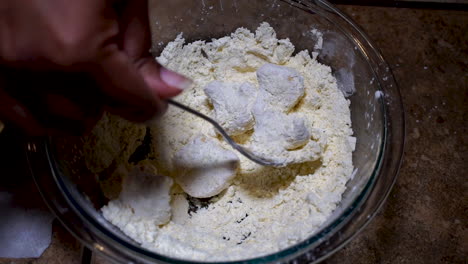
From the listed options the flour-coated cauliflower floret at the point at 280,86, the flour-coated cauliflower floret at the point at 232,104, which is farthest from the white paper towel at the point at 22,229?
the flour-coated cauliflower floret at the point at 280,86

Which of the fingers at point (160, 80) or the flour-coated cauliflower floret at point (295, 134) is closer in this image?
the fingers at point (160, 80)

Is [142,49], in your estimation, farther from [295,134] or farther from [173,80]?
[295,134]

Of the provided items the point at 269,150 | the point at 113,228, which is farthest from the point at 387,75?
the point at 113,228

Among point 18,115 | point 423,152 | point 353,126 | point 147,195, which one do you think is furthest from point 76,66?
point 423,152

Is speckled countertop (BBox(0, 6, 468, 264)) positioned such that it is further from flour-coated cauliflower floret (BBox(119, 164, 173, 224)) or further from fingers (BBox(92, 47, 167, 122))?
fingers (BBox(92, 47, 167, 122))

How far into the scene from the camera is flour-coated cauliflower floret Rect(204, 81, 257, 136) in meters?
0.87

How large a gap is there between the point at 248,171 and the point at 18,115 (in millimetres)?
436

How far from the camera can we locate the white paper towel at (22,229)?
84cm

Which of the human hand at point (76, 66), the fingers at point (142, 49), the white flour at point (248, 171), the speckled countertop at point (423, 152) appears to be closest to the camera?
the human hand at point (76, 66)

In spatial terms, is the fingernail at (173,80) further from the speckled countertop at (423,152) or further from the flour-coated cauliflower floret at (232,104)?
the speckled countertop at (423,152)

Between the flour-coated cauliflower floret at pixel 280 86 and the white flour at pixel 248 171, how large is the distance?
19 millimetres

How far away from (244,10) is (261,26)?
0.17 feet

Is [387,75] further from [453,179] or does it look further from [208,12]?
[208,12]

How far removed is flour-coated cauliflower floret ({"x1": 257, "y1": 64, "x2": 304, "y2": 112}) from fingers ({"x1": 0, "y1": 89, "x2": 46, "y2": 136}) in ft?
1.47
